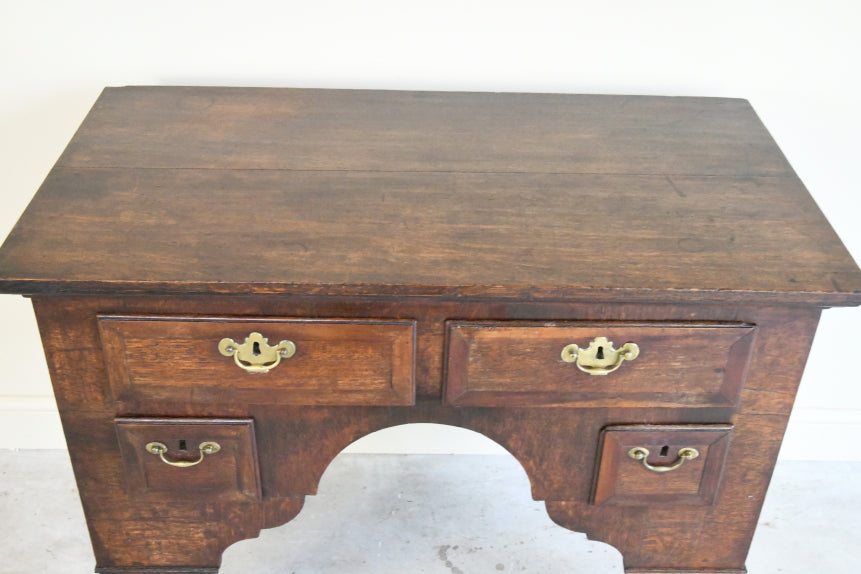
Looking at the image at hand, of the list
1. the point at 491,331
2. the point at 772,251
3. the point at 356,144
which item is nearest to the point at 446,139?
the point at 356,144

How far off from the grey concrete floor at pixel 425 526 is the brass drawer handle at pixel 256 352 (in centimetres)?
59

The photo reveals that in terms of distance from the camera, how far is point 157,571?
1.30 metres

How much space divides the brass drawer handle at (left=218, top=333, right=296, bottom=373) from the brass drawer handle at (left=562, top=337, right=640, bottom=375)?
33cm

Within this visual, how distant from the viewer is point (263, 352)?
1087 millimetres

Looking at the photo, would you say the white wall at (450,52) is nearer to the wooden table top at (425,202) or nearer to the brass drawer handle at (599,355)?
the wooden table top at (425,202)

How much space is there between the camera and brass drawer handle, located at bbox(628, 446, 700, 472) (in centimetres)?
118

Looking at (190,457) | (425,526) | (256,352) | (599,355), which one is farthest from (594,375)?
(425,526)

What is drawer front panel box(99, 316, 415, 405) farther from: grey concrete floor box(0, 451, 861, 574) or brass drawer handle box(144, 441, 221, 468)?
grey concrete floor box(0, 451, 861, 574)

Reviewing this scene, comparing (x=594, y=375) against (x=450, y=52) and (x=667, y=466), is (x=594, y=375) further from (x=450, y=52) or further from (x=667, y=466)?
(x=450, y=52)

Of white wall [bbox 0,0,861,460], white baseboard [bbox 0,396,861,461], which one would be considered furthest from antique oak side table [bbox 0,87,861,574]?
white baseboard [bbox 0,396,861,461]

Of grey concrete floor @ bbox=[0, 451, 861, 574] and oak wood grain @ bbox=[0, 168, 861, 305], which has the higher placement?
oak wood grain @ bbox=[0, 168, 861, 305]

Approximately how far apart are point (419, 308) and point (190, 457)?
375 millimetres

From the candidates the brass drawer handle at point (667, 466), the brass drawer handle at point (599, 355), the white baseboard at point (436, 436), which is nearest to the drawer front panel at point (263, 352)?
the brass drawer handle at point (599, 355)

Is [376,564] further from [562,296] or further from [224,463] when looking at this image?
[562,296]
